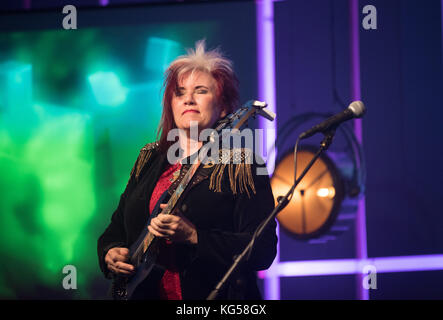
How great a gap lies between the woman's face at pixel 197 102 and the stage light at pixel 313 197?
2.11 feet

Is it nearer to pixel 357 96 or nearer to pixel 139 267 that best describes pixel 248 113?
pixel 139 267

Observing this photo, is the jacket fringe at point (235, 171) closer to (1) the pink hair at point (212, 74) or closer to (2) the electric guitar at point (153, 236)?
(2) the electric guitar at point (153, 236)

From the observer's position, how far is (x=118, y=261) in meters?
1.61

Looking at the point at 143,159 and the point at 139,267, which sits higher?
the point at 143,159

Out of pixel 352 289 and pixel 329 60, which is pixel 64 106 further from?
pixel 352 289

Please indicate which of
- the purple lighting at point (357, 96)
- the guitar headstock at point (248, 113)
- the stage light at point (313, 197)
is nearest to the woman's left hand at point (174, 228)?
the guitar headstock at point (248, 113)

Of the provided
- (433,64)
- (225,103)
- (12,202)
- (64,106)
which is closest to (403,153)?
(433,64)

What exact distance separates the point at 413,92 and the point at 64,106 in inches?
75.6

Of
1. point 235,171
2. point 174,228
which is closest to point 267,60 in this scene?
point 235,171

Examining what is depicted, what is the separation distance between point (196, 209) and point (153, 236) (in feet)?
0.57

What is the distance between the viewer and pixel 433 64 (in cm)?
246

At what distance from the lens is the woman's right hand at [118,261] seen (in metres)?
1.59

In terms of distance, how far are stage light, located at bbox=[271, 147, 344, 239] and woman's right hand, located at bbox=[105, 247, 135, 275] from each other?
0.87 m

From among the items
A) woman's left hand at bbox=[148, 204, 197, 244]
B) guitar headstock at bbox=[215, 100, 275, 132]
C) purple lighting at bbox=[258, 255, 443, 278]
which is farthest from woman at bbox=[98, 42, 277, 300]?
purple lighting at bbox=[258, 255, 443, 278]
